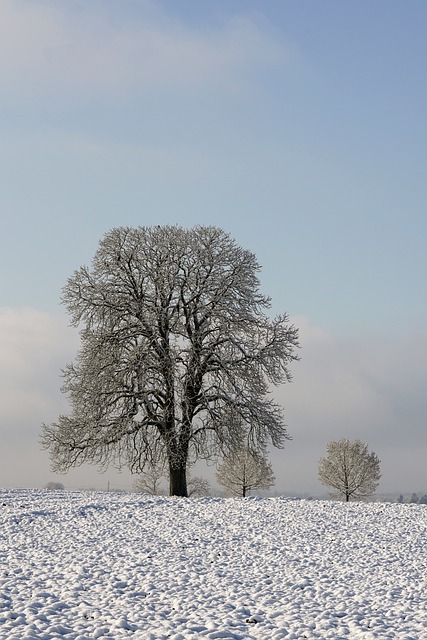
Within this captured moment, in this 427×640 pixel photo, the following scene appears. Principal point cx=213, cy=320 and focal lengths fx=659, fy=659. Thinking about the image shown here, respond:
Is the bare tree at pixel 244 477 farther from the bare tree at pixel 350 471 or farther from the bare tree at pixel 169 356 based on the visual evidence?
the bare tree at pixel 169 356

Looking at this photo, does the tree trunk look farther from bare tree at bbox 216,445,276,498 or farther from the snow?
bare tree at bbox 216,445,276,498

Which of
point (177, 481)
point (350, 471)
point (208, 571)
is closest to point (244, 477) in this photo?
point (350, 471)

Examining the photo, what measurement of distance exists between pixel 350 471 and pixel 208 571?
36061 millimetres

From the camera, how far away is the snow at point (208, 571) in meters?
8.92

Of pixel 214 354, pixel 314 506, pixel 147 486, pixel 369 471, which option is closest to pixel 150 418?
pixel 214 354

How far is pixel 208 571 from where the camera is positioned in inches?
483

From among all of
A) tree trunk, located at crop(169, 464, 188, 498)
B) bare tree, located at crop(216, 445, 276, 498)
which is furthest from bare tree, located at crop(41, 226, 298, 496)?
bare tree, located at crop(216, 445, 276, 498)

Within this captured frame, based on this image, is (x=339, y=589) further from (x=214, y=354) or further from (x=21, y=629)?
(x=214, y=354)

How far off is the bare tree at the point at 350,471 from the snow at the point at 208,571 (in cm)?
2568

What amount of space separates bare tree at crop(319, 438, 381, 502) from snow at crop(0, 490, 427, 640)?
25.7 metres

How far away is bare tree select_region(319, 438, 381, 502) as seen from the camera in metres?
46.2

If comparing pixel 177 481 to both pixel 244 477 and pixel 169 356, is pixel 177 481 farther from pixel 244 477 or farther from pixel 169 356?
pixel 244 477

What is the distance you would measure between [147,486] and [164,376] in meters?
35.7

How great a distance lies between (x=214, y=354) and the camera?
25.5 m
